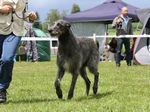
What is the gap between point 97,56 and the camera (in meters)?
7.90

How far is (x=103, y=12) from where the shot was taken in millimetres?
22828

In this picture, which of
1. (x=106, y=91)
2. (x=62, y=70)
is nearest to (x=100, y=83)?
(x=106, y=91)

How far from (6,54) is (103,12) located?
1691 cm

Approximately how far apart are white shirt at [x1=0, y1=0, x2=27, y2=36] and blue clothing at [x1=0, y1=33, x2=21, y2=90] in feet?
0.23

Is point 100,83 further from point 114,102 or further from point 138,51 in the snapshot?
point 138,51

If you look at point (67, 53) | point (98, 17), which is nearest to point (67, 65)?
point (67, 53)

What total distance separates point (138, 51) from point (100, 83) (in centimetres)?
744

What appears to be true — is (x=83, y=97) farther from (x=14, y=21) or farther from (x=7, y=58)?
(x=14, y=21)

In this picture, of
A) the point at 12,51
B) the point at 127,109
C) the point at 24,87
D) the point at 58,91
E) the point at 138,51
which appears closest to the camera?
the point at 127,109

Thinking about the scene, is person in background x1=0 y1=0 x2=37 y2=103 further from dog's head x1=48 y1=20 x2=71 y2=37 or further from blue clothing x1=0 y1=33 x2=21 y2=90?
dog's head x1=48 y1=20 x2=71 y2=37

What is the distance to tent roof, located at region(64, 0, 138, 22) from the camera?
Answer: 22.3 metres

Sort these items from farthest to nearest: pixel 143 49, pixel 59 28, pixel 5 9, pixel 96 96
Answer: pixel 143 49 < pixel 96 96 < pixel 59 28 < pixel 5 9

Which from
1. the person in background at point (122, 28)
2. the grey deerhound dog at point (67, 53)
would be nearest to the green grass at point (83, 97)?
the grey deerhound dog at point (67, 53)

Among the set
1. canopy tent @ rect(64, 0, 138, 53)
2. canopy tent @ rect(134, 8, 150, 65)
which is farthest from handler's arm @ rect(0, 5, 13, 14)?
canopy tent @ rect(64, 0, 138, 53)
